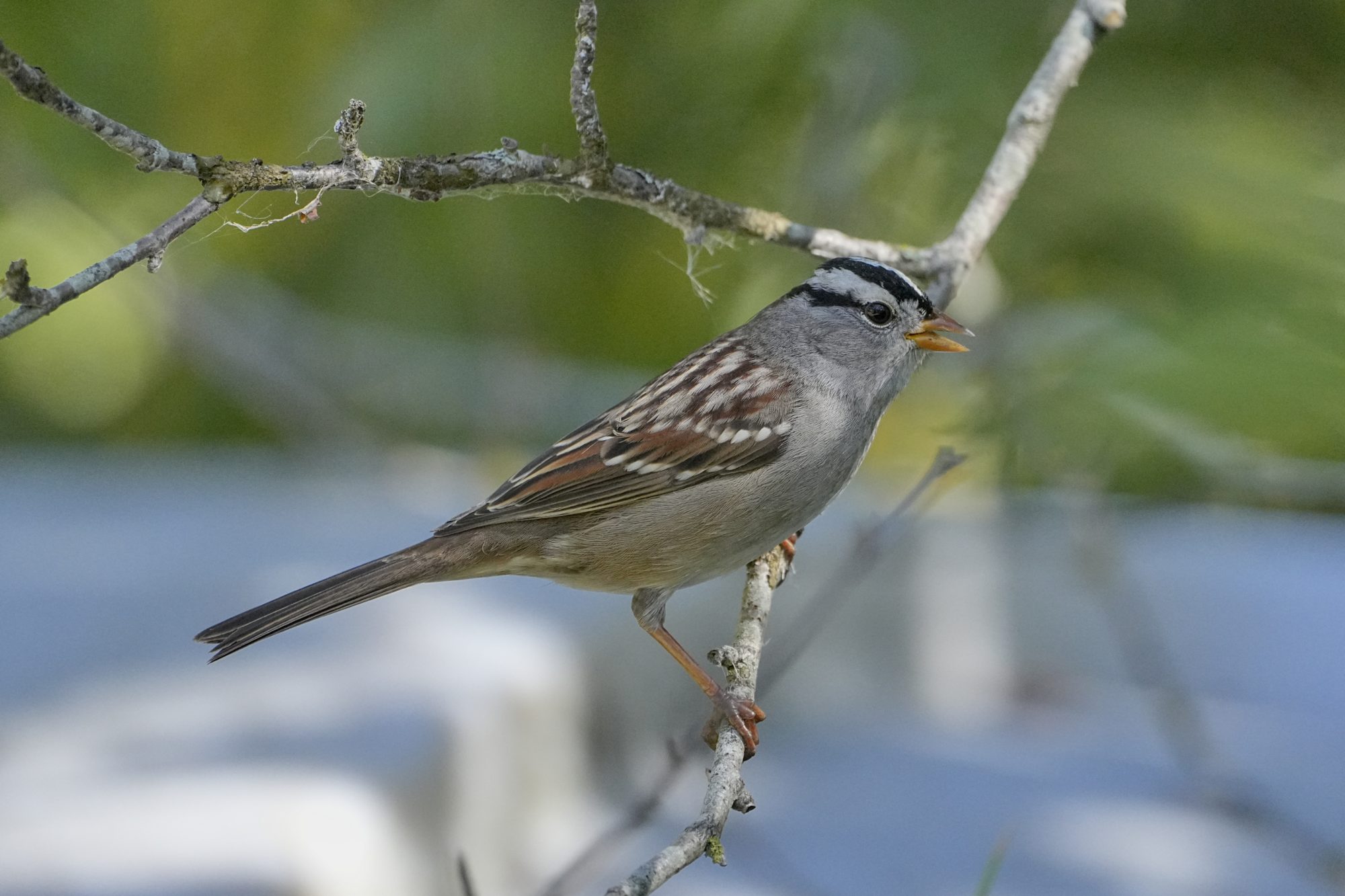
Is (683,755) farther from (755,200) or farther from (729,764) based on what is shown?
(755,200)

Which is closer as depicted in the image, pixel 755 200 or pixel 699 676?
pixel 699 676

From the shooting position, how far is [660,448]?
7.17 feet

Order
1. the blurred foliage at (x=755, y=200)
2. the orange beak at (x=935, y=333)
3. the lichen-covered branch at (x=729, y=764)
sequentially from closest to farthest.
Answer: the lichen-covered branch at (x=729, y=764) → the blurred foliage at (x=755, y=200) → the orange beak at (x=935, y=333)

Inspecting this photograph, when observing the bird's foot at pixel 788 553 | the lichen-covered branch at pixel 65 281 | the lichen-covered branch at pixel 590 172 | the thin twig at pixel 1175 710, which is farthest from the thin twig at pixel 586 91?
the thin twig at pixel 1175 710

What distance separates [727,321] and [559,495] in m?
1.06

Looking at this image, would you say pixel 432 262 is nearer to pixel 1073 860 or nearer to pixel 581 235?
pixel 581 235

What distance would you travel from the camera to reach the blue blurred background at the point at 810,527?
2.23 metres

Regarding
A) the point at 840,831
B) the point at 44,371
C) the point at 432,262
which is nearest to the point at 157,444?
the point at 44,371

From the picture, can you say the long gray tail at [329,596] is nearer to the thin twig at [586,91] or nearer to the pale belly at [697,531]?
the pale belly at [697,531]

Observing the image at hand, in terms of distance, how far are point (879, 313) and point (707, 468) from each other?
1.39ft

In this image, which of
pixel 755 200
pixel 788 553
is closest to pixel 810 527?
pixel 755 200

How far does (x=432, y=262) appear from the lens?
4.00 meters

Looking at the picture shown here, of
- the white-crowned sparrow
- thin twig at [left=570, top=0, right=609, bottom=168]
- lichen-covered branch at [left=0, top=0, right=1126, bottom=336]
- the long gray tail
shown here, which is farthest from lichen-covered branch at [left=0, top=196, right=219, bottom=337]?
the white-crowned sparrow

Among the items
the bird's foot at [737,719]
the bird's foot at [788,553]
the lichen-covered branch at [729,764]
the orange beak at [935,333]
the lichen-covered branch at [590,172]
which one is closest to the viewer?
the lichen-covered branch at [590,172]
